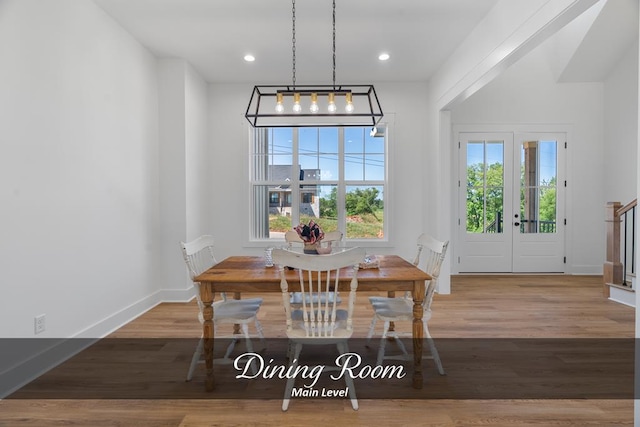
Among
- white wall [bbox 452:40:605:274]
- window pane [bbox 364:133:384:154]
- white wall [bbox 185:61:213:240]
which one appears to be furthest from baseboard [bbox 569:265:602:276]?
white wall [bbox 185:61:213:240]

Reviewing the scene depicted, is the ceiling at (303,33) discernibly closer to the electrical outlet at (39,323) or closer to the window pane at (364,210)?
the window pane at (364,210)

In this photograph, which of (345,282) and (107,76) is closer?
(345,282)

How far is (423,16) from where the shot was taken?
137 inches

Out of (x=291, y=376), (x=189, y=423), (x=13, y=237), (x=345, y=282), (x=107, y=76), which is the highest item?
(x=107, y=76)

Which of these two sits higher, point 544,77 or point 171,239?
point 544,77

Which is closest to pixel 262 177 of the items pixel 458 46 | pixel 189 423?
pixel 458 46

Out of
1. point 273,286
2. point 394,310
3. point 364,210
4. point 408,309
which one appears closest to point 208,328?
point 273,286

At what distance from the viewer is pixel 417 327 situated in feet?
7.44

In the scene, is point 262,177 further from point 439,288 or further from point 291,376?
point 291,376

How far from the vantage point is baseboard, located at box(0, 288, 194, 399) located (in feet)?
7.52

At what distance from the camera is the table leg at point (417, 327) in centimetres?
225

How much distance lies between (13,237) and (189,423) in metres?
1.65

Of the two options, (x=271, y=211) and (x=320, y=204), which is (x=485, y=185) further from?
(x=271, y=211)

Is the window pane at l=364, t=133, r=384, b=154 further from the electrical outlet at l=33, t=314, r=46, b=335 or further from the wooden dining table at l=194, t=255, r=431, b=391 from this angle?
the electrical outlet at l=33, t=314, r=46, b=335
